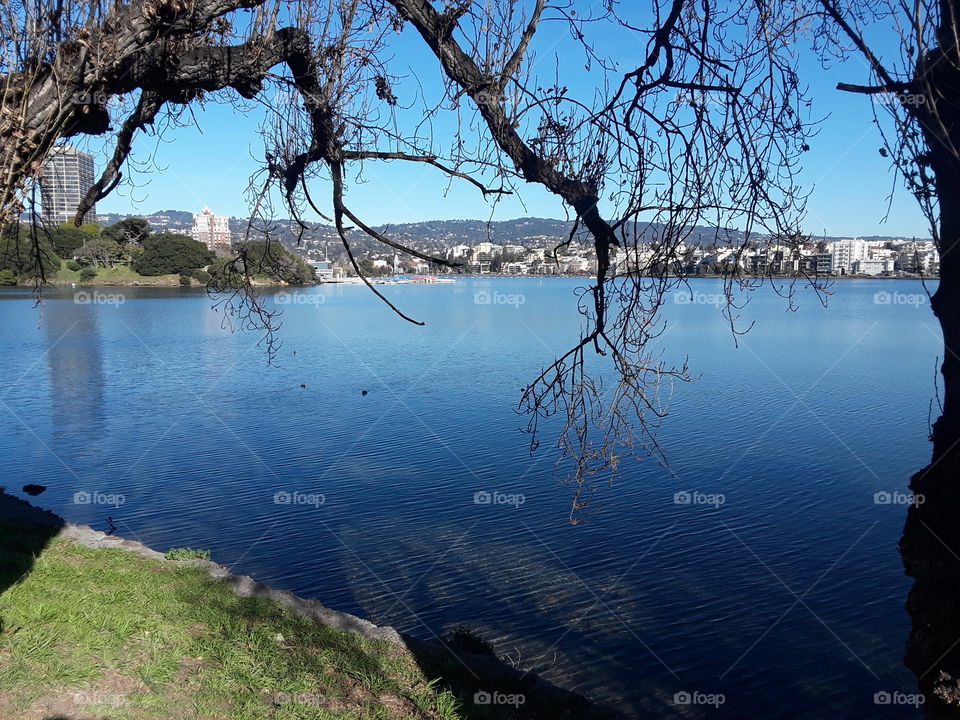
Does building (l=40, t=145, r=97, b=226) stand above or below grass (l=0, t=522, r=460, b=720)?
above

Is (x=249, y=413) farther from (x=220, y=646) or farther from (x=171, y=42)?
(x=171, y=42)
